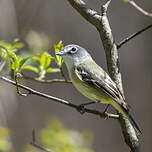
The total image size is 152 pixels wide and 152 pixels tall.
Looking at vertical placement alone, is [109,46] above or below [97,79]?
above

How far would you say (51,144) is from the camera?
11.4 feet

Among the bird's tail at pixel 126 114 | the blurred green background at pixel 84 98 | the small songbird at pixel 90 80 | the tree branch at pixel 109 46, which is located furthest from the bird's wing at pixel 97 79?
the blurred green background at pixel 84 98

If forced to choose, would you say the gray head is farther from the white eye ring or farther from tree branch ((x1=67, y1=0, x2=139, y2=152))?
tree branch ((x1=67, y1=0, x2=139, y2=152))

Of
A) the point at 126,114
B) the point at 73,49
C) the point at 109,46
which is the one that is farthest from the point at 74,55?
the point at 126,114

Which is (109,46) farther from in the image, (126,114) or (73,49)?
(73,49)

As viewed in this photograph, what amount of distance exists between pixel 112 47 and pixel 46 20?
4.48 meters

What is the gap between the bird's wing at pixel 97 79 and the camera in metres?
2.88

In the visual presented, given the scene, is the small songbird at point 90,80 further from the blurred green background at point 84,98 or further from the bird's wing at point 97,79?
the blurred green background at point 84,98

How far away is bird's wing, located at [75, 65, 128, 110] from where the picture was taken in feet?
9.45

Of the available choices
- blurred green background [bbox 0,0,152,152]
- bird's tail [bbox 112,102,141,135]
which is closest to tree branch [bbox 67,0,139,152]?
bird's tail [bbox 112,102,141,135]

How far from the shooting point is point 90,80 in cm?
317

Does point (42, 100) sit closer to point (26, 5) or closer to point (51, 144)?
point (26, 5)

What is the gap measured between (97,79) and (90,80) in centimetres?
7

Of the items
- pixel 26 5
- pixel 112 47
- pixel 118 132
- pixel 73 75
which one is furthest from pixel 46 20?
pixel 112 47
